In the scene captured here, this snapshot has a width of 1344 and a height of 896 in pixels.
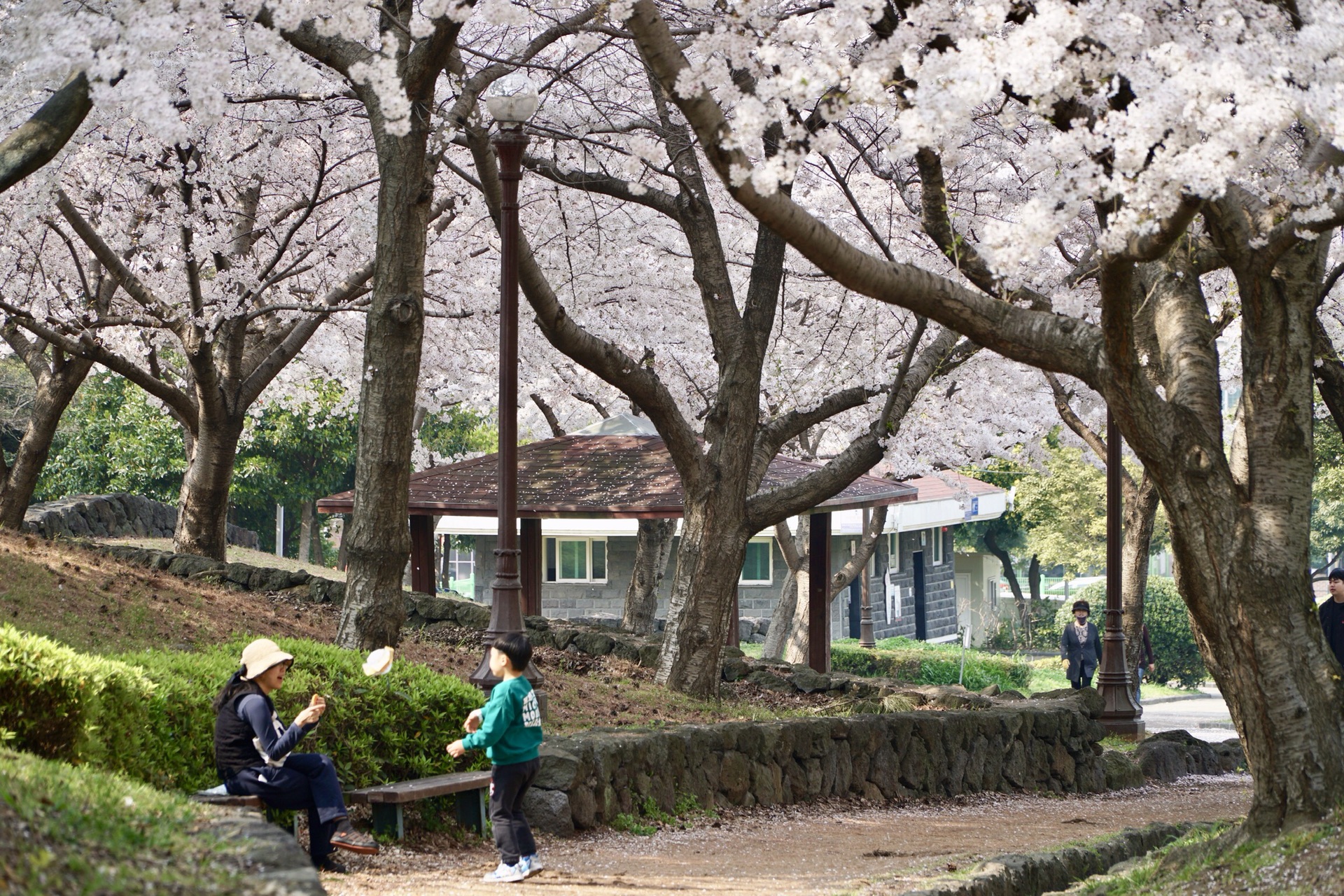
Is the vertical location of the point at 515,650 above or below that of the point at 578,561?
below

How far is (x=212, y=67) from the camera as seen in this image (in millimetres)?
7199

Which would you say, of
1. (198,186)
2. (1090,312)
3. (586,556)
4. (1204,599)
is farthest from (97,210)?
(586,556)

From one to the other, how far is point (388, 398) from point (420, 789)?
3.46 metres

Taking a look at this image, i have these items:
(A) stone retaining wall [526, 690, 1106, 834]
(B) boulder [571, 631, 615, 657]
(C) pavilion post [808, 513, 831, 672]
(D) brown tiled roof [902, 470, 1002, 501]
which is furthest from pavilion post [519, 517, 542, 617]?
(D) brown tiled roof [902, 470, 1002, 501]

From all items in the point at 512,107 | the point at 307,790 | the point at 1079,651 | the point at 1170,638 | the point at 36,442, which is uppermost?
the point at 512,107

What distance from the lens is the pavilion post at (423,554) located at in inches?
671

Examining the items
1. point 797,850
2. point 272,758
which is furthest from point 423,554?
point 272,758

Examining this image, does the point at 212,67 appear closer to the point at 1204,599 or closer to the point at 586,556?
the point at 1204,599

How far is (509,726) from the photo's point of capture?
250 inches

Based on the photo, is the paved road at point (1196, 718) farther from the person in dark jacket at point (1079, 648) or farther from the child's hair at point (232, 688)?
the child's hair at point (232, 688)

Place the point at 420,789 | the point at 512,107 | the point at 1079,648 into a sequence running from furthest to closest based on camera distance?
the point at 1079,648
the point at 512,107
the point at 420,789

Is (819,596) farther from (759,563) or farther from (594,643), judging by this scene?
(759,563)

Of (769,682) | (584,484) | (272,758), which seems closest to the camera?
(272,758)

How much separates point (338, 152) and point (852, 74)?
35.9 feet
